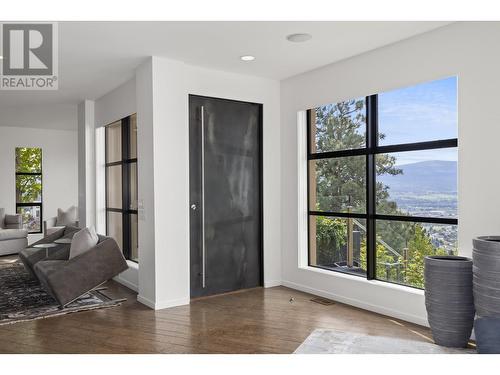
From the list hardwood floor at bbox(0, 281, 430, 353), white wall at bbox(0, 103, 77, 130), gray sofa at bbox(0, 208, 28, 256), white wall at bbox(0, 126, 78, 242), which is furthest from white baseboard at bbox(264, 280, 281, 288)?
white wall at bbox(0, 126, 78, 242)

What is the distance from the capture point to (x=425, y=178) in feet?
13.1

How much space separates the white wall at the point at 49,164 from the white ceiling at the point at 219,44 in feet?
15.6

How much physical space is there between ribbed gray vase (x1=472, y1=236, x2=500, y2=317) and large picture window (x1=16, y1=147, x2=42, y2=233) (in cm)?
907

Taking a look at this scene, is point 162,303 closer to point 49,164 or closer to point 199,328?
point 199,328

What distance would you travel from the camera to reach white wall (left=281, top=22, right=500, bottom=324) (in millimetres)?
3348

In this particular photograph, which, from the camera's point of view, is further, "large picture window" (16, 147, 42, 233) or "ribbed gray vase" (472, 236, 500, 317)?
"large picture window" (16, 147, 42, 233)

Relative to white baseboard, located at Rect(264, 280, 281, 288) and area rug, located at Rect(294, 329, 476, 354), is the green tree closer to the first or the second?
white baseboard, located at Rect(264, 280, 281, 288)

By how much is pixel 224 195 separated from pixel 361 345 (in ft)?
7.94

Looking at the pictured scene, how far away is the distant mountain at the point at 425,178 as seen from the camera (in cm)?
380

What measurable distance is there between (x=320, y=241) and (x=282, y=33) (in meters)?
2.48

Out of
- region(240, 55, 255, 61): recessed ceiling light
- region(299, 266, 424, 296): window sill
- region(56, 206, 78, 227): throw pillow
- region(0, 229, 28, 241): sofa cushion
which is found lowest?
region(299, 266, 424, 296): window sill

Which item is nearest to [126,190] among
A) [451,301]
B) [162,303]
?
[162,303]
